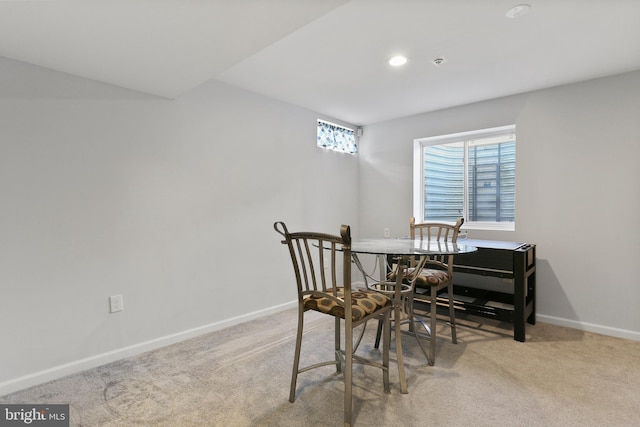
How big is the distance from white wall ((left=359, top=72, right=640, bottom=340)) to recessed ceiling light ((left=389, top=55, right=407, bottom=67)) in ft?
4.62

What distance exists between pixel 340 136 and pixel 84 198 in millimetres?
2895

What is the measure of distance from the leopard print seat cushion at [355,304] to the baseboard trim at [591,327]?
2.19 m

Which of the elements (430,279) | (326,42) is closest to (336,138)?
(326,42)

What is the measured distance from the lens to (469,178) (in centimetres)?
382

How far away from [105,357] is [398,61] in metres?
3.09

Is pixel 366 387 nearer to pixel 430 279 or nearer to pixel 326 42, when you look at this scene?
pixel 430 279

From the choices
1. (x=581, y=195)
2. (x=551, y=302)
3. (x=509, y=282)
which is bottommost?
(x=551, y=302)

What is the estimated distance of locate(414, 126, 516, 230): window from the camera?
3543 mm

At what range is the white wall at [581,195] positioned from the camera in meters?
2.79

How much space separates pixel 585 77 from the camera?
2877 millimetres

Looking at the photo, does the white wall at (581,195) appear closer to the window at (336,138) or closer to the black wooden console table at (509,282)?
the black wooden console table at (509,282)

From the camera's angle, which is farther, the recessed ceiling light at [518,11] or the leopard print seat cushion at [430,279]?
the leopard print seat cushion at [430,279]

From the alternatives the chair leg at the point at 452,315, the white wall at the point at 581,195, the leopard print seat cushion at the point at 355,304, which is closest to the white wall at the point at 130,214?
the leopard print seat cushion at the point at 355,304

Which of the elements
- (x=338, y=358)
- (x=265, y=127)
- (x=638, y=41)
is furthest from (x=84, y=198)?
(x=638, y=41)
